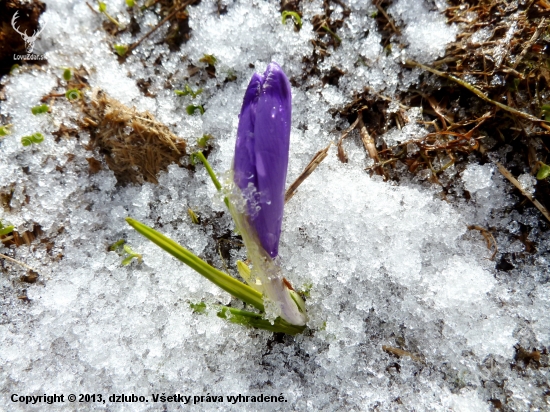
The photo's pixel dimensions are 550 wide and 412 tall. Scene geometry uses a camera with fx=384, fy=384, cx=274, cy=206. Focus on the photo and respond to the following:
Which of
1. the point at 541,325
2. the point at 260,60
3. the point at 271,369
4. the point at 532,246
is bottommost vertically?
the point at 271,369

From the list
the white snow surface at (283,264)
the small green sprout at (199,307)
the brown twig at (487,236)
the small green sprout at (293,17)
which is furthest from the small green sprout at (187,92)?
the brown twig at (487,236)

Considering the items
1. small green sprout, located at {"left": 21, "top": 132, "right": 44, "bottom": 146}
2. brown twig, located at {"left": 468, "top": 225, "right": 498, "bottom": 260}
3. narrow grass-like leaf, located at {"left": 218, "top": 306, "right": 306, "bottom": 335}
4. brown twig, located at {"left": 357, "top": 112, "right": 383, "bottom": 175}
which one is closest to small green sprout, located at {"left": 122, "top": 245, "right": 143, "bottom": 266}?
narrow grass-like leaf, located at {"left": 218, "top": 306, "right": 306, "bottom": 335}

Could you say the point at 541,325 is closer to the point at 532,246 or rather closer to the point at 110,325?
the point at 532,246

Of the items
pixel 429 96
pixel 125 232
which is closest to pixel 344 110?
pixel 429 96

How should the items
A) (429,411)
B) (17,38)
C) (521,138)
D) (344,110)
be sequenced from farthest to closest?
(17,38) → (344,110) → (521,138) → (429,411)

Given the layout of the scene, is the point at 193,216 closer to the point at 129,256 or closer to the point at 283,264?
the point at 129,256

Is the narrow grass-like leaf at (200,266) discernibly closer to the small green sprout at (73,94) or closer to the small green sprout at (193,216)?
the small green sprout at (193,216)

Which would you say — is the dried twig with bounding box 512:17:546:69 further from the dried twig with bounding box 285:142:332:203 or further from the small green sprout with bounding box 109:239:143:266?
the small green sprout with bounding box 109:239:143:266
